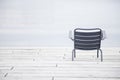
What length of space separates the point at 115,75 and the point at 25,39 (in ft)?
9.21

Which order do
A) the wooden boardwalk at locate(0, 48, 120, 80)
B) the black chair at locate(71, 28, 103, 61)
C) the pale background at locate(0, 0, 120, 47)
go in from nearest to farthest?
the wooden boardwalk at locate(0, 48, 120, 80) → the black chair at locate(71, 28, 103, 61) → the pale background at locate(0, 0, 120, 47)

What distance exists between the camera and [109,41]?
5.68 meters

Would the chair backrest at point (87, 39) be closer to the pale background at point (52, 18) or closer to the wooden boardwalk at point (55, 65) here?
the wooden boardwalk at point (55, 65)

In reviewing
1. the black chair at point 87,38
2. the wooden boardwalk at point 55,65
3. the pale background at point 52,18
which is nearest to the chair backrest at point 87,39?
the black chair at point 87,38

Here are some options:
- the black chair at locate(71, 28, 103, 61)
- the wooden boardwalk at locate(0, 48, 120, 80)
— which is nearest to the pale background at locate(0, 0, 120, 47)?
the wooden boardwalk at locate(0, 48, 120, 80)

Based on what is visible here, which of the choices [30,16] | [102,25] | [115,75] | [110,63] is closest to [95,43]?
[110,63]

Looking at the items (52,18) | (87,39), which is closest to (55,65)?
(87,39)

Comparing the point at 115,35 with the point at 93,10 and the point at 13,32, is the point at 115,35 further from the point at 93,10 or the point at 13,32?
the point at 13,32

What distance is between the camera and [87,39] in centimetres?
409

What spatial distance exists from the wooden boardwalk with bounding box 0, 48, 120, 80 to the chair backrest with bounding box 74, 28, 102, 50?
30cm

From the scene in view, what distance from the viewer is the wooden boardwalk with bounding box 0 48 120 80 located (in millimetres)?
3416

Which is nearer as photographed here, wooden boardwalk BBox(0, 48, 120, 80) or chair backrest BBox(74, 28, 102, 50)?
wooden boardwalk BBox(0, 48, 120, 80)

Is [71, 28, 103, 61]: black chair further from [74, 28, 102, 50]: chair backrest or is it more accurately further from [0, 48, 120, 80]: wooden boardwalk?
[0, 48, 120, 80]: wooden boardwalk

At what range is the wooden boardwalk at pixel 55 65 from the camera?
3.42 metres
